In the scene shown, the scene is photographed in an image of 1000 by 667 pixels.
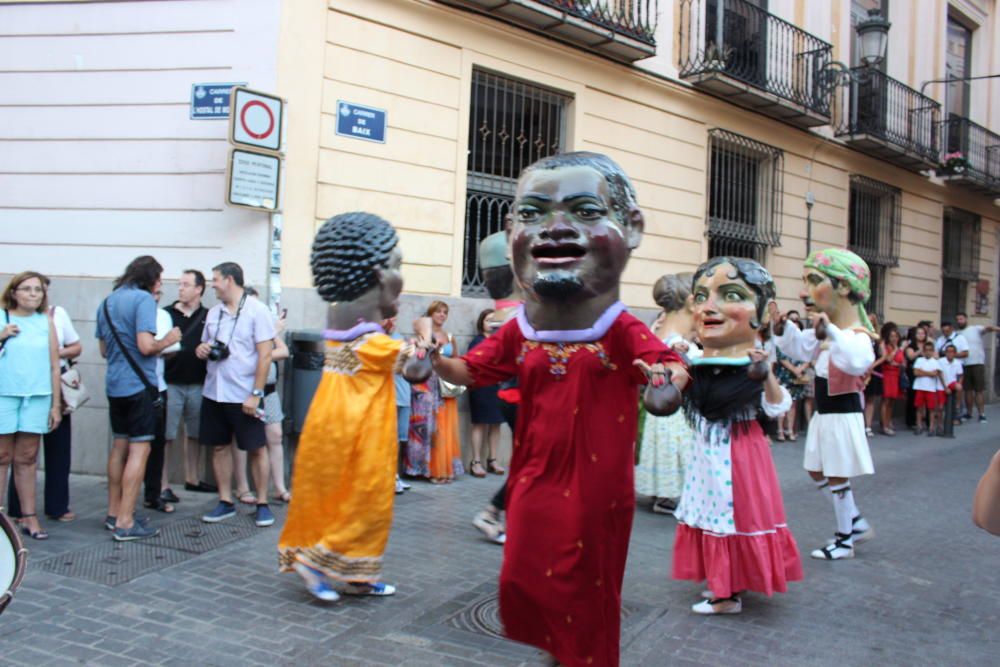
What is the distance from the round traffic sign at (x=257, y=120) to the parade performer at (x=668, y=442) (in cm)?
343

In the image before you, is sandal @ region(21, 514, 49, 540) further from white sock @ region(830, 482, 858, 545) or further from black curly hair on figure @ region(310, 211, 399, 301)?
white sock @ region(830, 482, 858, 545)

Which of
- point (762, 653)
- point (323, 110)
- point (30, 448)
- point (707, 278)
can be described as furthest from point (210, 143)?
point (762, 653)

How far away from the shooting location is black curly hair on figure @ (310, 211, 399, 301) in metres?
4.43

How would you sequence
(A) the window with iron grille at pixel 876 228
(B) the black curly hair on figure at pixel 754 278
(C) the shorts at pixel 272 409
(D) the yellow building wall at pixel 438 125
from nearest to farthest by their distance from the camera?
(B) the black curly hair on figure at pixel 754 278
(C) the shorts at pixel 272 409
(D) the yellow building wall at pixel 438 125
(A) the window with iron grille at pixel 876 228

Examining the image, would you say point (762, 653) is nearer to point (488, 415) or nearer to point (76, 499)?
point (488, 415)

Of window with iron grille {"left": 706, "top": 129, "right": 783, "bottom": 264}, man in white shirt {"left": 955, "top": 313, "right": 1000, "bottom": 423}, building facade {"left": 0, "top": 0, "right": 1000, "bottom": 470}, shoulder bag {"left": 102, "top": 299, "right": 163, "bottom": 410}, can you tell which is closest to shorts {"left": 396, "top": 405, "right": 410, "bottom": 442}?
building facade {"left": 0, "top": 0, "right": 1000, "bottom": 470}

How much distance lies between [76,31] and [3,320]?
3461mm

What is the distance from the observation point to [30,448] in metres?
5.34

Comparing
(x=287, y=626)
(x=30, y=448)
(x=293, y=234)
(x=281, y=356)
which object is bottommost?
(x=287, y=626)

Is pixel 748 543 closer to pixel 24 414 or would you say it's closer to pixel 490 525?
pixel 490 525

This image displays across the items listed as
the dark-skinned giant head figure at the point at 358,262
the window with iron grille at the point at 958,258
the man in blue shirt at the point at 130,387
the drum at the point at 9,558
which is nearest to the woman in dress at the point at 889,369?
the window with iron grille at the point at 958,258

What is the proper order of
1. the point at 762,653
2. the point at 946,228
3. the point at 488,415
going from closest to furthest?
the point at 762,653, the point at 488,415, the point at 946,228

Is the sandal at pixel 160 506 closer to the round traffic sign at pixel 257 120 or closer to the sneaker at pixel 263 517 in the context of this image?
the sneaker at pixel 263 517

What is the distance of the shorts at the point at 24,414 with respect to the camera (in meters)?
5.18
